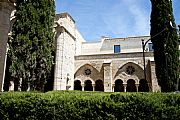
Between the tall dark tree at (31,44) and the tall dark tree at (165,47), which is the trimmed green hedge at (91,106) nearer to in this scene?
the tall dark tree at (31,44)

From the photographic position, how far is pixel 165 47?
1501 cm

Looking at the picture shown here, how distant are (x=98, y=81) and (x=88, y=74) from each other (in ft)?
5.27

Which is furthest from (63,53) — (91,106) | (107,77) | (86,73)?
(91,106)

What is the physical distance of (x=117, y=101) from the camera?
5.82 m

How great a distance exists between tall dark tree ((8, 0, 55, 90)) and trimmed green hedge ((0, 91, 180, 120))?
5107 mm

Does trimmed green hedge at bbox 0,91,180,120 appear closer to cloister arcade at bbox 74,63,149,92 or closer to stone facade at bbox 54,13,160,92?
stone facade at bbox 54,13,160,92

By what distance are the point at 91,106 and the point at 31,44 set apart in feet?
23.4

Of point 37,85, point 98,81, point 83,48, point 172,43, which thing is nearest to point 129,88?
point 98,81

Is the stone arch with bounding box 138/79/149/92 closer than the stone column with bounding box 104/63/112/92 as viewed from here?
No

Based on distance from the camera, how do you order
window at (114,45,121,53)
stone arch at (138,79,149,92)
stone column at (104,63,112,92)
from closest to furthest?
stone column at (104,63,112,92), stone arch at (138,79,149,92), window at (114,45,121,53)

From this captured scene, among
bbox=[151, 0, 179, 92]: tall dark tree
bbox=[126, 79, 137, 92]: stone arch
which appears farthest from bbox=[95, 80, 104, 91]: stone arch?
bbox=[151, 0, 179, 92]: tall dark tree

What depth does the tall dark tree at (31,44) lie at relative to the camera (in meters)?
11.6

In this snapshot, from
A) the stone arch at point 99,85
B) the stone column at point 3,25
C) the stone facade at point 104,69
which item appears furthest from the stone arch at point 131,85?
the stone column at point 3,25

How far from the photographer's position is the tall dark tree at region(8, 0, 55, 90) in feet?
38.0
